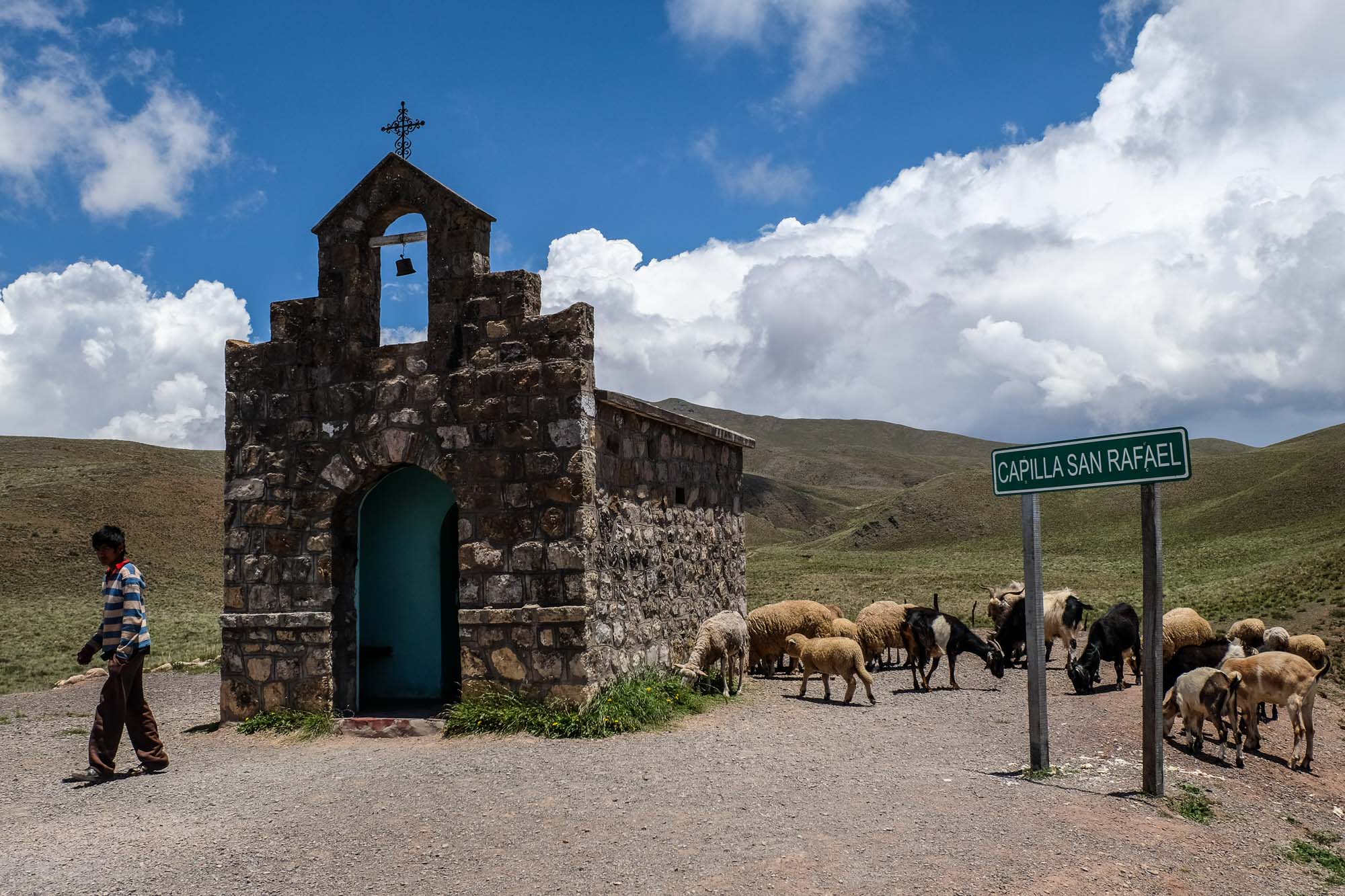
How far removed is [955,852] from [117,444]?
8298cm

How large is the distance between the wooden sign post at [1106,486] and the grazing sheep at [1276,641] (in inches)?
285

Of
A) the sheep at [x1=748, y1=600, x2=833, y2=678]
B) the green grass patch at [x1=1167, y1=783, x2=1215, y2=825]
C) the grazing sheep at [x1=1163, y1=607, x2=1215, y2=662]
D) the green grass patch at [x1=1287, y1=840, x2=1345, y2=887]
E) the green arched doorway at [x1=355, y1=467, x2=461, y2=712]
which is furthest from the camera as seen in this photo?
the sheep at [x1=748, y1=600, x2=833, y2=678]

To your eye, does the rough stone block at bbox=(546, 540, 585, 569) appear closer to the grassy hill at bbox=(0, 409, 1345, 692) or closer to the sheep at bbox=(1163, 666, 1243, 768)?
the sheep at bbox=(1163, 666, 1243, 768)

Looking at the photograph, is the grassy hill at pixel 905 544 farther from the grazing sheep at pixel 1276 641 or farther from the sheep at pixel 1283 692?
the sheep at pixel 1283 692

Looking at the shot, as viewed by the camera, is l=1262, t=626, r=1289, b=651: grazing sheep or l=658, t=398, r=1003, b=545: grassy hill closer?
l=1262, t=626, r=1289, b=651: grazing sheep

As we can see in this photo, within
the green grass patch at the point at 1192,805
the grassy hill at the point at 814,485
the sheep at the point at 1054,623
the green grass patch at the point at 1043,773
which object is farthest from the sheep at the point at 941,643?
the grassy hill at the point at 814,485

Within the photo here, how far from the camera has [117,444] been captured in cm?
7594

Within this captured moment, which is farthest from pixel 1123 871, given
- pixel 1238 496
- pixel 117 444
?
pixel 117 444

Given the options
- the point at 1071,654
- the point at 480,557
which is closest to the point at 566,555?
the point at 480,557

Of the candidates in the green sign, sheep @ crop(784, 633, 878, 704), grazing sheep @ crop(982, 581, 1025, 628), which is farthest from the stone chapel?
grazing sheep @ crop(982, 581, 1025, 628)

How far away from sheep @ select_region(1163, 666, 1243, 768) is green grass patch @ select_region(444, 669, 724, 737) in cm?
513

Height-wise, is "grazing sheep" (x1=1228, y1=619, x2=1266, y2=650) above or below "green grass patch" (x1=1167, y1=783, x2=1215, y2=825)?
above

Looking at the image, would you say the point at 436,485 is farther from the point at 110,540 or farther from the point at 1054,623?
the point at 1054,623

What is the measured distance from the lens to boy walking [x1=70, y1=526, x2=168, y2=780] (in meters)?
8.66
